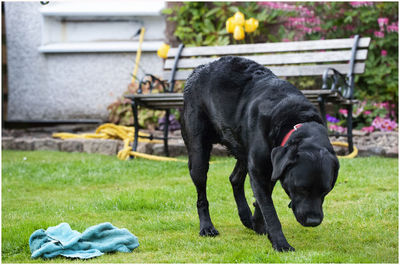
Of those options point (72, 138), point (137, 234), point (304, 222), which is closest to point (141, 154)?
point (72, 138)

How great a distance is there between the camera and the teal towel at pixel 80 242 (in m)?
2.86

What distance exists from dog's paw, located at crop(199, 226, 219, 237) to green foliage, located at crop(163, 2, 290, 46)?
18.4 feet

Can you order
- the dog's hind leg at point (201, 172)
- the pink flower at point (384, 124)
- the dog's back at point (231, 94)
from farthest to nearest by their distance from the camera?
the pink flower at point (384, 124)
the dog's hind leg at point (201, 172)
the dog's back at point (231, 94)

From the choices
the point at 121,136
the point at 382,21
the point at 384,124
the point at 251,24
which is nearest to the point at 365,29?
the point at 382,21

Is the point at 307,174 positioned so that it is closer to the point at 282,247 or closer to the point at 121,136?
the point at 282,247

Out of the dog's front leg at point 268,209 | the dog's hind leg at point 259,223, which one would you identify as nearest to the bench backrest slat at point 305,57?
the dog's hind leg at point 259,223

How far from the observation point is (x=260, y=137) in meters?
2.84

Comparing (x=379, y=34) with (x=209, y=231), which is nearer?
(x=209, y=231)

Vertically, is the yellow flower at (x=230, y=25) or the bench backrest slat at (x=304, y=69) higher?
the yellow flower at (x=230, y=25)

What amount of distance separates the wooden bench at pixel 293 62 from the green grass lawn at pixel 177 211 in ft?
2.42

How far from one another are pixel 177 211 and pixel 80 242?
1.10 m

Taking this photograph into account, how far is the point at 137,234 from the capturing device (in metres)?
3.35

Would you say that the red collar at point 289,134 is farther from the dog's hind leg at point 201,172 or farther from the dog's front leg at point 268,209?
the dog's hind leg at point 201,172

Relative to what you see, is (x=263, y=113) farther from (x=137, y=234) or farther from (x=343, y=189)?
(x=343, y=189)
